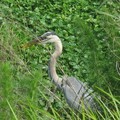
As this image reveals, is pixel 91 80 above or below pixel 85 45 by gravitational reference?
below

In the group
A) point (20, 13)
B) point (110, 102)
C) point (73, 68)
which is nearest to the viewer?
point (110, 102)

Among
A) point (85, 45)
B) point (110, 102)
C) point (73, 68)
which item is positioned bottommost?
point (73, 68)

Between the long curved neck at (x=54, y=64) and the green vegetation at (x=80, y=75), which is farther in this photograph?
the long curved neck at (x=54, y=64)

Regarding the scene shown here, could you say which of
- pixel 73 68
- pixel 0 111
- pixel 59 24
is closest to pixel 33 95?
pixel 0 111

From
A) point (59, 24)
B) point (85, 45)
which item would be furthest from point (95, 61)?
point (59, 24)

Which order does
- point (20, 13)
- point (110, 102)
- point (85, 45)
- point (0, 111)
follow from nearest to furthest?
point (0, 111), point (110, 102), point (85, 45), point (20, 13)

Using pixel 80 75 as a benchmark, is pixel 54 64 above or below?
above

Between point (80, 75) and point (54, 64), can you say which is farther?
point (80, 75)

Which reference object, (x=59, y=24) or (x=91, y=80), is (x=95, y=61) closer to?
(x=91, y=80)

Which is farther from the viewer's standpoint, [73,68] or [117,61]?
[73,68]

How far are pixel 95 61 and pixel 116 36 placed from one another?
7.4 inches

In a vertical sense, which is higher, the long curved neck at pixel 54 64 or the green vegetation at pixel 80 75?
the green vegetation at pixel 80 75

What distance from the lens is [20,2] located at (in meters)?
7.87

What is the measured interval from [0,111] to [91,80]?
960mm
